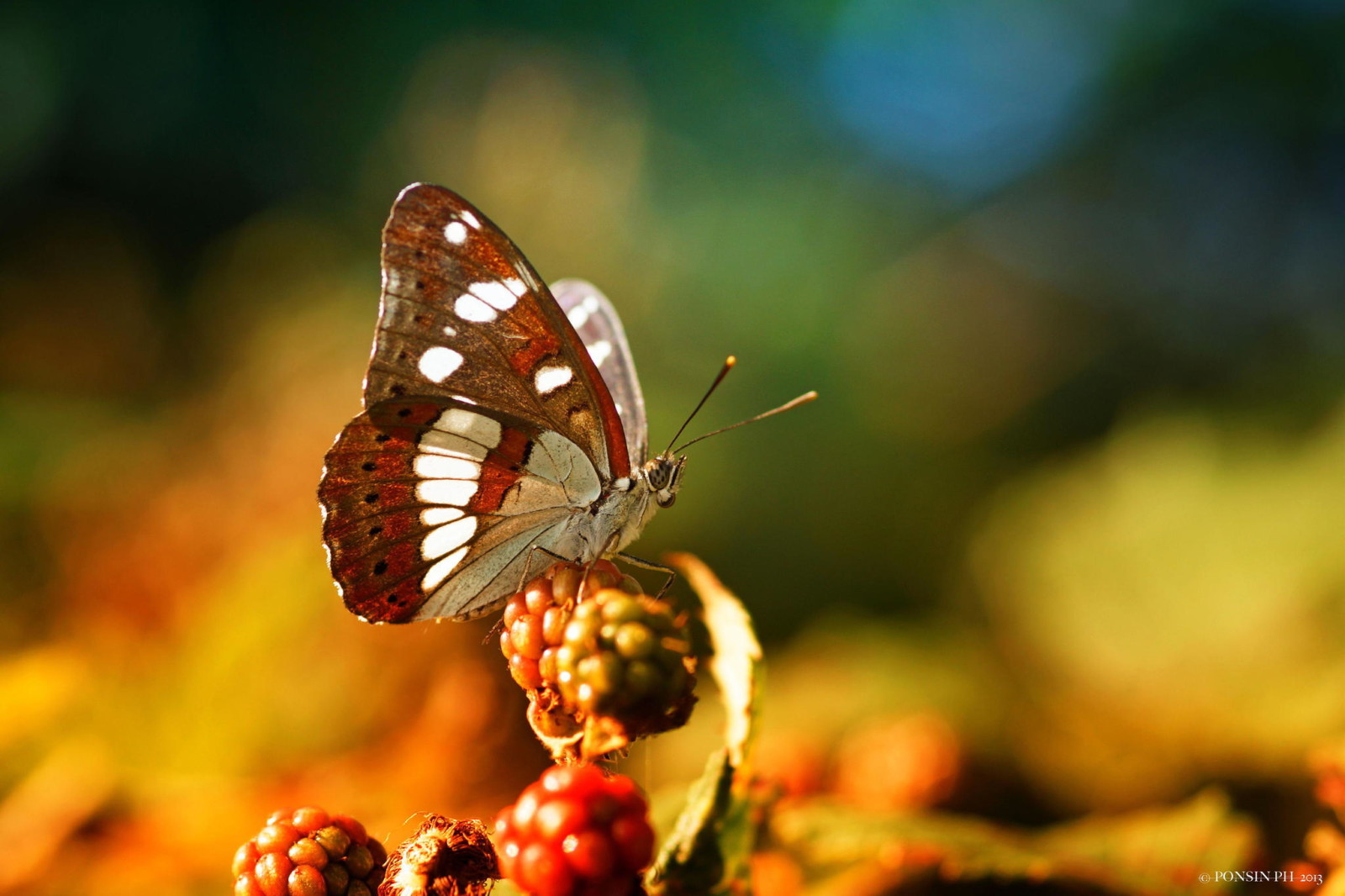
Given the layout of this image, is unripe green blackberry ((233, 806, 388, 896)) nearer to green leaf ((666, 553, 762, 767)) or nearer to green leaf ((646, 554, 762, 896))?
green leaf ((646, 554, 762, 896))

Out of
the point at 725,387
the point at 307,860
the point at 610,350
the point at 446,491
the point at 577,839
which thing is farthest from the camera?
the point at 725,387

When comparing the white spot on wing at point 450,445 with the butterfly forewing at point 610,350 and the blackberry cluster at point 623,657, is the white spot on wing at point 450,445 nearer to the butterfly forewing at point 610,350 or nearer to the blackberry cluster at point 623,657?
the butterfly forewing at point 610,350

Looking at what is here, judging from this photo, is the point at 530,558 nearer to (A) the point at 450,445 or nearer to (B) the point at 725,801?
(A) the point at 450,445

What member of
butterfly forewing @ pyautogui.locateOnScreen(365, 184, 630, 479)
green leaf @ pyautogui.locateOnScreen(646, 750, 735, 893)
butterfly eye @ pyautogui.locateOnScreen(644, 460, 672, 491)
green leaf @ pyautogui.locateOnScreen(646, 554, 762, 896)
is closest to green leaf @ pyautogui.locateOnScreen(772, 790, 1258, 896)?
green leaf @ pyautogui.locateOnScreen(646, 554, 762, 896)

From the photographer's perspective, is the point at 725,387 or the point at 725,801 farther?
the point at 725,387

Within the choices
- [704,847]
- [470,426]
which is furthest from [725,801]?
[470,426]

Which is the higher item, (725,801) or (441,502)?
(441,502)

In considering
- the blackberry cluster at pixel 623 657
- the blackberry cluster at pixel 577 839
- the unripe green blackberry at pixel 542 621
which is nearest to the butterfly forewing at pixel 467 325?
the unripe green blackberry at pixel 542 621
